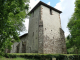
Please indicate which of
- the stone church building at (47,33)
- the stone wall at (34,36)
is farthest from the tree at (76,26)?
the stone wall at (34,36)

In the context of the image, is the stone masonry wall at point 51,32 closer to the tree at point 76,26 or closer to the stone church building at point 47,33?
the stone church building at point 47,33

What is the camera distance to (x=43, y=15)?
46.7ft

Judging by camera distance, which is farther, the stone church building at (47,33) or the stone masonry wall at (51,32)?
the stone masonry wall at (51,32)

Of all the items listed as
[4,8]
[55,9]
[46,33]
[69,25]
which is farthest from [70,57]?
[69,25]

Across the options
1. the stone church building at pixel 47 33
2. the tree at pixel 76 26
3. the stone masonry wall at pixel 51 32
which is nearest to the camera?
the tree at pixel 76 26

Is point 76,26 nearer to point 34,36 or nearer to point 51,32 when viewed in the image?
point 51,32

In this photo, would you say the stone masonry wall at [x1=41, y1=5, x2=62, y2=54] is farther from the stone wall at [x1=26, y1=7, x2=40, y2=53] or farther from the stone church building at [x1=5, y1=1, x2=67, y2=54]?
the stone wall at [x1=26, y1=7, x2=40, y2=53]

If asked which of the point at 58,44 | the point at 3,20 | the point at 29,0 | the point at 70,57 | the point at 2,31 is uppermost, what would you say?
the point at 29,0

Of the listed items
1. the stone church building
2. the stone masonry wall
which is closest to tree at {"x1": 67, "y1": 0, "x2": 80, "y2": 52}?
the stone church building

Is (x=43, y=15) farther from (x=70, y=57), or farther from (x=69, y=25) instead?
(x=69, y=25)

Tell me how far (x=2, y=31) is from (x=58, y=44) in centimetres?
1181

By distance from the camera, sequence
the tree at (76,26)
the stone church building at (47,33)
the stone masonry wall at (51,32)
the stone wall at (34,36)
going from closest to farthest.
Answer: the tree at (76,26)
the stone church building at (47,33)
the stone masonry wall at (51,32)
the stone wall at (34,36)

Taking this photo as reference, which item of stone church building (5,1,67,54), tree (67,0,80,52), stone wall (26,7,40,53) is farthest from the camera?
stone wall (26,7,40,53)

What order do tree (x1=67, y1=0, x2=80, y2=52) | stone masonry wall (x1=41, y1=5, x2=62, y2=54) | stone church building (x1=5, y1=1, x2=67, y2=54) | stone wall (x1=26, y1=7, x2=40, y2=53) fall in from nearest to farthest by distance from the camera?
1. tree (x1=67, y1=0, x2=80, y2=52)
2. stone church building (x1=5, y1=1, x2=67, y2=54)
3. stone masonry wall (x1=41, y1=5, x2=62, y2=54)
4. stone wall (x1=26, y1=7, x2=40, y2=53)
